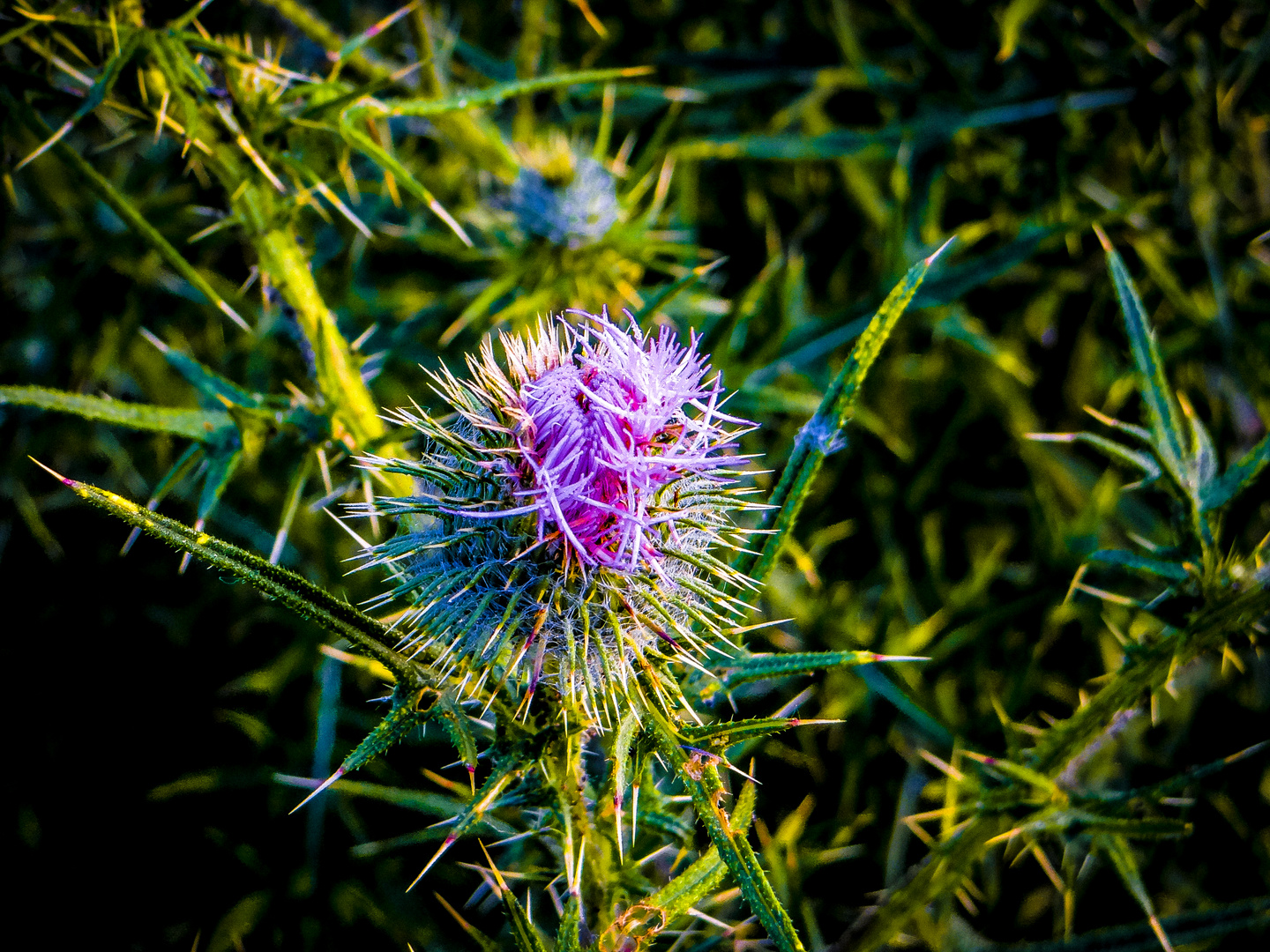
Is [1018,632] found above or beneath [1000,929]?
above

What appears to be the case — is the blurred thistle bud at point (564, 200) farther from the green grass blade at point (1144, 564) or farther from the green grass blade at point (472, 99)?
the green grass blade at point (1144, 564)

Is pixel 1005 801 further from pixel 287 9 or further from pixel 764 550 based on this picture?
pixel 287 9

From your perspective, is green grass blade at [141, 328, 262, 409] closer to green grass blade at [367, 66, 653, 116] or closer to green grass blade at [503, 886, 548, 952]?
green grass blade at [367, 66, 653, 116]

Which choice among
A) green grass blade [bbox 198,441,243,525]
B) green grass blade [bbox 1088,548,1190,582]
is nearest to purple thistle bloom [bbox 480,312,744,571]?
green grass blade [bbox 198,441,243,525]

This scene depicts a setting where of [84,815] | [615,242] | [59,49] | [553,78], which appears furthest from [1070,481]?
[84,815]

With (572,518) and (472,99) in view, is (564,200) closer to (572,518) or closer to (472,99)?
(472,99)

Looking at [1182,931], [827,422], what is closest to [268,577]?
[827,422]

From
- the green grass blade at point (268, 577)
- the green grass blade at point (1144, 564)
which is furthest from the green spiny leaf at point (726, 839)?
the green grass blade at point (1144, 564)
